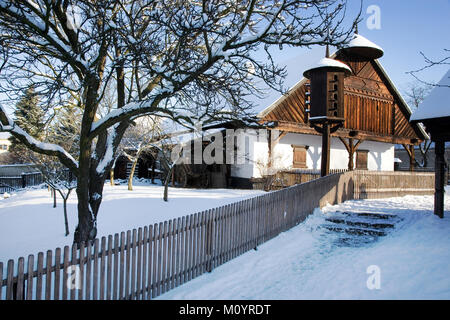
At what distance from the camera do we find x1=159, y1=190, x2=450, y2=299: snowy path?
4.60 m

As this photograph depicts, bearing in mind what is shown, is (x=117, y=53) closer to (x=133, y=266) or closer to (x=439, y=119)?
(x=133, y=266)

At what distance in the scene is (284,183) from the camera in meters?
16.5

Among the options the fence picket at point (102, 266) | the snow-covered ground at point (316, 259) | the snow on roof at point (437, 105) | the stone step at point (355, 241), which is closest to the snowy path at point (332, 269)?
the snow-covered ground at point (316, 259)

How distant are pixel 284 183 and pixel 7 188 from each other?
1993 cm

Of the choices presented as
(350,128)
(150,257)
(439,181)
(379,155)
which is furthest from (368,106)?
(150,257)

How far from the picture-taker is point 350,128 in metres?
20.6

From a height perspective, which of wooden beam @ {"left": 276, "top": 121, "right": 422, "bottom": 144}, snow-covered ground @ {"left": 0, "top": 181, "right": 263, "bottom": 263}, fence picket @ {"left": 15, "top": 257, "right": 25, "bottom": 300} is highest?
wooden beam @ {"left": 276, "top": 121, "right": 422, "bottom": 144}

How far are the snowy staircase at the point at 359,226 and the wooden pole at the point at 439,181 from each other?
1165mm

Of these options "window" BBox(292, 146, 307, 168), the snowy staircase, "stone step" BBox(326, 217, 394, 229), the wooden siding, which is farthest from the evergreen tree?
"window" BBox(292, 146, 307, 168)

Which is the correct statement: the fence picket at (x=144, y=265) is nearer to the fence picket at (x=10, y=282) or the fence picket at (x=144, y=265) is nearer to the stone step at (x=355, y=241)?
the fence picket at (x=10, y=282)

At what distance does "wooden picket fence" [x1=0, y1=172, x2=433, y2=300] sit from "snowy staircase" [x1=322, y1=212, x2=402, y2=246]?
4.55ft

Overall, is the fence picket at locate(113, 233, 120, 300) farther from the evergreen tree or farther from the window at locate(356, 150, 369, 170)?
the window at locate(356, 150, 369, 170)

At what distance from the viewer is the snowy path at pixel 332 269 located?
181 inches
